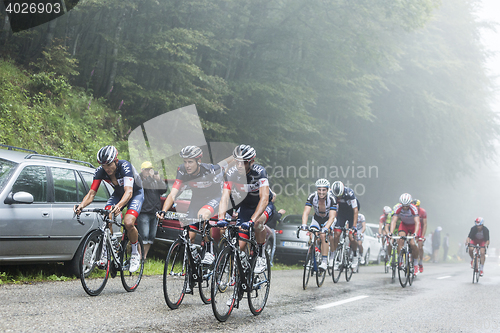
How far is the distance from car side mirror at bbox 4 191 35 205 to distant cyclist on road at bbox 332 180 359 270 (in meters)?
6.64

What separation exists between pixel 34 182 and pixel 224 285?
3.40 m

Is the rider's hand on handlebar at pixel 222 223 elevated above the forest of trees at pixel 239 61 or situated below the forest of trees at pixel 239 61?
below

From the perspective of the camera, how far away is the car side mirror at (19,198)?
620 cm

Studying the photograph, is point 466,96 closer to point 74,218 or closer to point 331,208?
point 331,208

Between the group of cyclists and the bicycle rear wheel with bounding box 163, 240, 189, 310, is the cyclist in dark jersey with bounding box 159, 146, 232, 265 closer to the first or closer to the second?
the group of cyclists

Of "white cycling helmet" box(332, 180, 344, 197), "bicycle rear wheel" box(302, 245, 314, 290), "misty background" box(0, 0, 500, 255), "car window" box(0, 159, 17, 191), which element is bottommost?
"bicycle rear wheel" box(302, 245, 314, 290)

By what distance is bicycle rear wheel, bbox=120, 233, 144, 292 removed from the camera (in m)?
6.86

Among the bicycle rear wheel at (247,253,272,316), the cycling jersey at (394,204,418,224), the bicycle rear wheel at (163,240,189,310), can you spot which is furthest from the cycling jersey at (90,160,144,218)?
the cycling jersey at (394,204,418,224)

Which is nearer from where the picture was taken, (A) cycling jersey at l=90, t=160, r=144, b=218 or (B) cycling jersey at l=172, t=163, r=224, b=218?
(B) cycling jersey at l=172, t=163, r=224, b=218

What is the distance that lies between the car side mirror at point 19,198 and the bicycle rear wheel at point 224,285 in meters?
2.76

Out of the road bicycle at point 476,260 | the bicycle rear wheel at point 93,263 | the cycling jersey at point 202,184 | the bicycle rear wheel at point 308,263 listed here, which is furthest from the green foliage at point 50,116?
the road bicycle at point 476,260

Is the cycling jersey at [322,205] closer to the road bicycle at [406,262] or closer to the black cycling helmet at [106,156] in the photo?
the road bicycle at [406,262]

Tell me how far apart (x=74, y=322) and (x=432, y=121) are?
32518mm

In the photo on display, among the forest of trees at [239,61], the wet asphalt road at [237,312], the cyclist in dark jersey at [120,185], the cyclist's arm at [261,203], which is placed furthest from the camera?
the forest of trees at [239,61]
